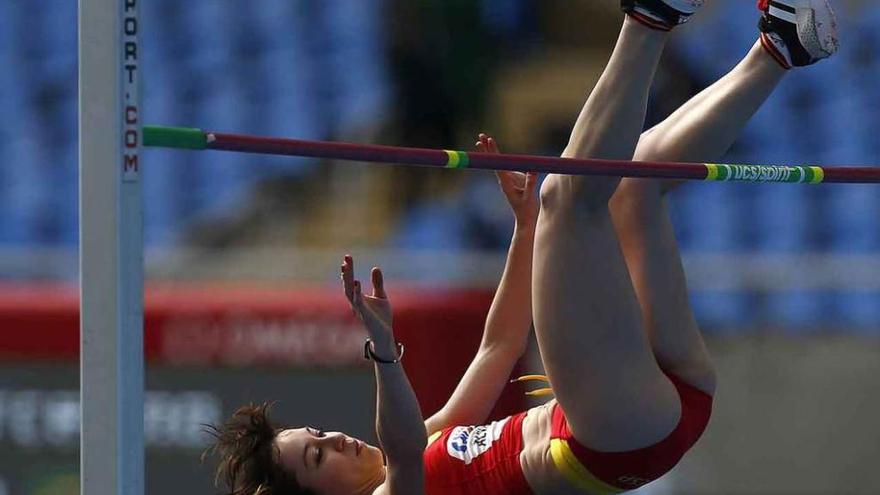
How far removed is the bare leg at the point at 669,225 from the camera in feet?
10.2

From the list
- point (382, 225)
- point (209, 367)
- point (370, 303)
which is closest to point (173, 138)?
point (370, 303)

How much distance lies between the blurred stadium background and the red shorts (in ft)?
6.17

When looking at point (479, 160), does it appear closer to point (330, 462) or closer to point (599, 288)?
point (599, 288)

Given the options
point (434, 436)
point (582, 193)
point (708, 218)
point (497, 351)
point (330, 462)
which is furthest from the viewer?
point (708, 218)

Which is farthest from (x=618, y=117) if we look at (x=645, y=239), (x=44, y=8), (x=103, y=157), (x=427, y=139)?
(x=44, y=8)

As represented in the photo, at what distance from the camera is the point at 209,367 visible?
17.1ft

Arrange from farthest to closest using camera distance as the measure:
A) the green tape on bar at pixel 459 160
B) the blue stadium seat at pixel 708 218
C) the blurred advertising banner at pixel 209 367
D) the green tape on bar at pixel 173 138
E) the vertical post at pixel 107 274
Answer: the blue stadium seat at pixel 708 218, the blurred advertising banner at pixel 209 367, the green tape on bar at pixel 459 160, the green tape on bar at pixel 173 138, the vertical post at pixel 107 274

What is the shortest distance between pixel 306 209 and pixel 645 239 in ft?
12.6

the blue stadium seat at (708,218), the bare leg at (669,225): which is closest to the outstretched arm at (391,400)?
the bare leg at (669,225)

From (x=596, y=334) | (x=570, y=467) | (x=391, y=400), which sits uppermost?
(x=596, y=334)

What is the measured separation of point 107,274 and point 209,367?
2.83 meters

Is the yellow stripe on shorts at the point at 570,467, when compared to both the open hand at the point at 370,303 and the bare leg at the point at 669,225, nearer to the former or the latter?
the bare leg at the point at 669,225

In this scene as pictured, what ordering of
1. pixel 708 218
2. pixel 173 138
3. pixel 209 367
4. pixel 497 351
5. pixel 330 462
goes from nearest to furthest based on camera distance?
pixel 173 138
pixel 330 462
pixel 497 351
pixel 209 367
pixel 708 218

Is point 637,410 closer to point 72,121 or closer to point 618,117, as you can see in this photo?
point 618,117
